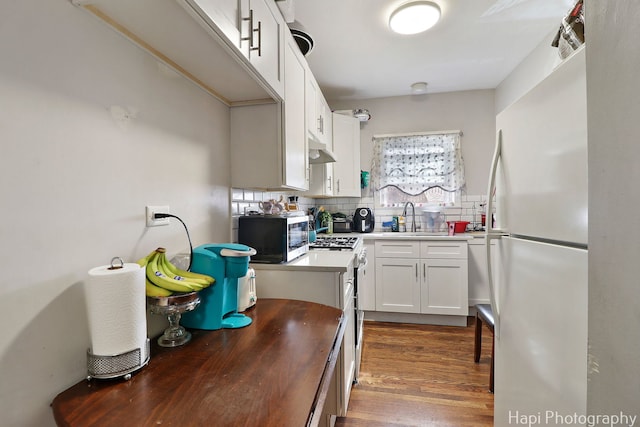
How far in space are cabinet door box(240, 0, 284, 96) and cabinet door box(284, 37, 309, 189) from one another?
0.41 ft

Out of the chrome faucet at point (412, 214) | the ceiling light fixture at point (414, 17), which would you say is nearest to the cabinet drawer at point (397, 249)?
the chrome faucet at point (412, 214)

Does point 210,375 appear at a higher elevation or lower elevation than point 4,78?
lower

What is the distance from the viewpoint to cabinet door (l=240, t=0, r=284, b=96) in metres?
1.08

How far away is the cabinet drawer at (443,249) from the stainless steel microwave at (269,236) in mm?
1742

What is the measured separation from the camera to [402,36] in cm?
230

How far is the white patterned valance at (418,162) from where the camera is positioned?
3.46 m

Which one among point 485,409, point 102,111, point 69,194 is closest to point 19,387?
point 69,194

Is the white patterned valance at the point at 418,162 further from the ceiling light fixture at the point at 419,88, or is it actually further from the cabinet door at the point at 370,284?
the cabinet door at the point at 370,284

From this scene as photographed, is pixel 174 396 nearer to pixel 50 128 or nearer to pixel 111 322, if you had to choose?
pixel 111 322

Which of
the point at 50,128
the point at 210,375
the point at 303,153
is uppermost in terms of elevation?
the point at 303,153

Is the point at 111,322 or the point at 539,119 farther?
the point at 539,119

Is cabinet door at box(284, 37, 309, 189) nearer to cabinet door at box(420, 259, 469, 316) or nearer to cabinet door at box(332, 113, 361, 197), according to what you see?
cabinet door at box(332, 113, 361, 197)

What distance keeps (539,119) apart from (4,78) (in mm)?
1439

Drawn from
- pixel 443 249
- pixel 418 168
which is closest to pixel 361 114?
pixel 418 168
